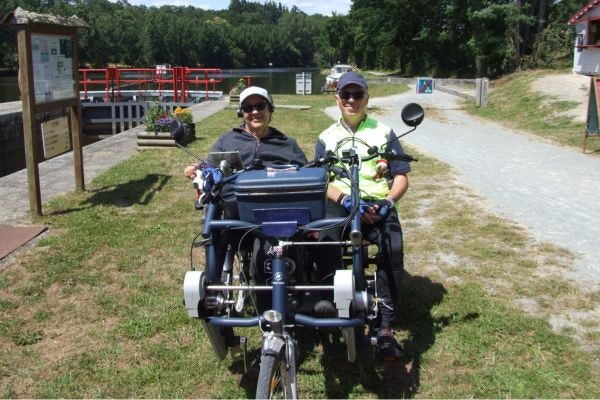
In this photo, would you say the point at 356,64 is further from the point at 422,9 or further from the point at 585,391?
the point at 585,391

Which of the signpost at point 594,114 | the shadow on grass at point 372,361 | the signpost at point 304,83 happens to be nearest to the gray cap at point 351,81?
the shadow on grass at point 372,361

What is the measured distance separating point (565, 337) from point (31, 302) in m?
3.52

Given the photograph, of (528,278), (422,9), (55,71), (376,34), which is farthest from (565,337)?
(376,34)

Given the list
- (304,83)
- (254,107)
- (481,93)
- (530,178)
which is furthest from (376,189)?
(304,83)

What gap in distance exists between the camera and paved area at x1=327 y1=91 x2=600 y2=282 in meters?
6.01

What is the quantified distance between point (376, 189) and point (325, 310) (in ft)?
3.30

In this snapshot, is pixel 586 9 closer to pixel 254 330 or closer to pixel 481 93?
pixel 481 93

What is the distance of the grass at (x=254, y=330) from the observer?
328cm

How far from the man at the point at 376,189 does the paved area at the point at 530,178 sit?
6.72 ft

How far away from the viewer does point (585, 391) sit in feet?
10.4

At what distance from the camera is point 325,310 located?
2.93m

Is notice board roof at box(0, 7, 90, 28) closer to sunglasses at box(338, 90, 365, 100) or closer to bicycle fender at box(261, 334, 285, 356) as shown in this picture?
sunglasses at box(338, 90, 365, 100)

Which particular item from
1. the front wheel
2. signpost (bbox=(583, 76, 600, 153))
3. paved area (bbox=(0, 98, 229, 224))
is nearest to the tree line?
signpost (bbox=(583, 76, 600, 153))

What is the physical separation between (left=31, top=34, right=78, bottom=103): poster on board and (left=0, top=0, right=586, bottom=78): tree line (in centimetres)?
2665
